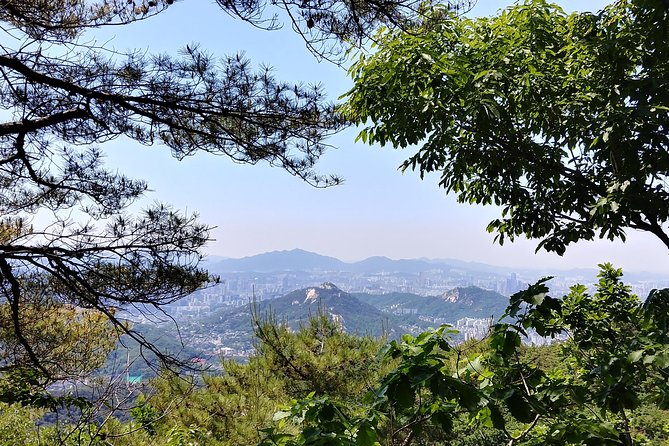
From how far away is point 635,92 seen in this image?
5.36ft

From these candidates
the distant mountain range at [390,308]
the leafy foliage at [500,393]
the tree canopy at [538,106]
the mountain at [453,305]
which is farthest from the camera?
the mountain at [453,305]

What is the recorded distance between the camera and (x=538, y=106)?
6.85ft

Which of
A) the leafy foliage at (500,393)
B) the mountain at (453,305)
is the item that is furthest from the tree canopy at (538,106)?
the mountain at (453,305)

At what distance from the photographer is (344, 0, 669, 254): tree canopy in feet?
5.76

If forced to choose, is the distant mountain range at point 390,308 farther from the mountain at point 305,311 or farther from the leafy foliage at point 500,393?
the leafy foliage at point 500,393

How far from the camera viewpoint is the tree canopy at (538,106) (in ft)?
5.76

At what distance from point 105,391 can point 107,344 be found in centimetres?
317

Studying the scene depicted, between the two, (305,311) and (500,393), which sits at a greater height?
(500,393)

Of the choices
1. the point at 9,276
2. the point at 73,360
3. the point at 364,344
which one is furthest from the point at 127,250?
the point at 364,344

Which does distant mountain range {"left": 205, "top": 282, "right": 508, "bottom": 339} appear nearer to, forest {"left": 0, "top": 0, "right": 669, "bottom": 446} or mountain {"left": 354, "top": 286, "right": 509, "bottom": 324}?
mountain {"left": 354, "top": 286, "right": 509, "bottom": 324}

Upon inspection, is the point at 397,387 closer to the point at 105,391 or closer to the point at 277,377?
the point at 105,391

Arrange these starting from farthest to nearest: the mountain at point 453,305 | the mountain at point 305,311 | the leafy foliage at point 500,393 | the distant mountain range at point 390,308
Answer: the mountain at point 453,305
the distant mountain range at point 390,308
the mountain at point 305,311
the leafy foliage at point 500,393

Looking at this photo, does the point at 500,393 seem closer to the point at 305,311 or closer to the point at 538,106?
the point at 538,106

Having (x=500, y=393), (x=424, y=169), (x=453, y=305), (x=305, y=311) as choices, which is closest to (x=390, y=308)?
(x=453, y=305)
